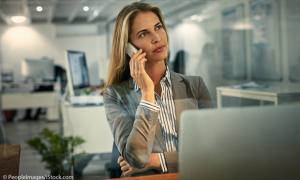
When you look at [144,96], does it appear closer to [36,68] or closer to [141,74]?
[141,74]

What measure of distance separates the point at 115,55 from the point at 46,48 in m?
0.98

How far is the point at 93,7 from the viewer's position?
6.29ft

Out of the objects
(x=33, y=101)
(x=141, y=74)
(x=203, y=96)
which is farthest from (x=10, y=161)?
(x=33, y=101)

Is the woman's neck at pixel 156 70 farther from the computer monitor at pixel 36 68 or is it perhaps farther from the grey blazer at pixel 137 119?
the computer monitor at pixel 36 68

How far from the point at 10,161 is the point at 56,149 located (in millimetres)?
845

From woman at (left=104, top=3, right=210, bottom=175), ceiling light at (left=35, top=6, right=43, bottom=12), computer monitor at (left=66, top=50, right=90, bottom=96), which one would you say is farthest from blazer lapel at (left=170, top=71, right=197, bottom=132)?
ceiling light at (left=35, top=6, right=43, bottom=12)

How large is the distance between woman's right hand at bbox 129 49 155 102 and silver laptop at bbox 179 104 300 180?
0.46m

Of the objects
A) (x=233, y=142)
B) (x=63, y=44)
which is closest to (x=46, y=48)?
(x=63, y=44)

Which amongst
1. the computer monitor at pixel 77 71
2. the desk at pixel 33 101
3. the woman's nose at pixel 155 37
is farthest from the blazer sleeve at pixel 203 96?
the desk at pixel 33 101

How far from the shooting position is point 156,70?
58.6 inches

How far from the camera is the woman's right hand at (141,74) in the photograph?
145cm

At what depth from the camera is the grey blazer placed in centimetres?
145

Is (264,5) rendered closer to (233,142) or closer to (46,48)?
(46,48)

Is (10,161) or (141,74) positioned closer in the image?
(10,161)
